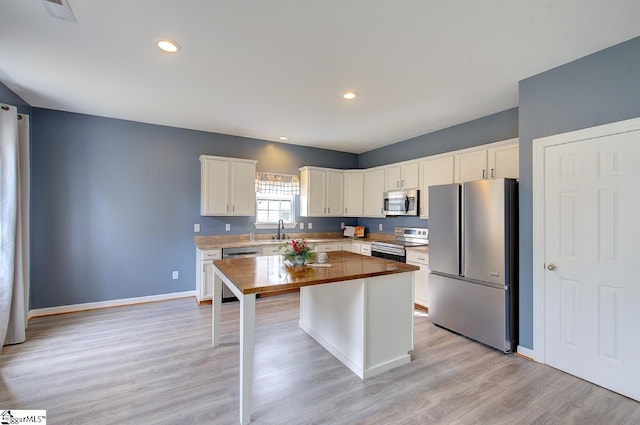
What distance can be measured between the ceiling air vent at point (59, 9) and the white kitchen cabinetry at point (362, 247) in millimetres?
4266

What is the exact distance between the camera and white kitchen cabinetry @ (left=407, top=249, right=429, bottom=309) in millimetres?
3787

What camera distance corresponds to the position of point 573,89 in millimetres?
2393

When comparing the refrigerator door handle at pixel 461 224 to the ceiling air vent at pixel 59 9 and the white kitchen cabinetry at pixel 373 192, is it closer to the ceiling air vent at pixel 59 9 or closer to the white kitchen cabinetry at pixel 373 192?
the white kitchen cabinetry at pixel 373 192

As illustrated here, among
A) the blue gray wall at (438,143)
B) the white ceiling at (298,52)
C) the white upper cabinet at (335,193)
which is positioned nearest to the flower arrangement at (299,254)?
the white ceiling at (298,52)

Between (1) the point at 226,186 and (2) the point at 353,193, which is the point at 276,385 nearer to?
(1) the point at 226,186

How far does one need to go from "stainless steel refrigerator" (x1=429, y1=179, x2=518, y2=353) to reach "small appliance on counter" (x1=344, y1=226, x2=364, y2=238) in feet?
7.18

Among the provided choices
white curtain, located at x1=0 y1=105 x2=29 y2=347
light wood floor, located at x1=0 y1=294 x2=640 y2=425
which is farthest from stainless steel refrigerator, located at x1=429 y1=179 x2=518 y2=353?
white curtain, located at x1=0 y1=105 x2=29 y2=347

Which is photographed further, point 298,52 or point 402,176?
point 402,176

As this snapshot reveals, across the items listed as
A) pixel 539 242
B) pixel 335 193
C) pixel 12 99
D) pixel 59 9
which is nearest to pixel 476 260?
pixel 539 242

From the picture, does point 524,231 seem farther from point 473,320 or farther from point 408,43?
point 408,43

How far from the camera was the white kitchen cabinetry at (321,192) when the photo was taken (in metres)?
5.21

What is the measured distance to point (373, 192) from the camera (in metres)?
5.24

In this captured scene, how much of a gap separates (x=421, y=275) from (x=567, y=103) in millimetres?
2452

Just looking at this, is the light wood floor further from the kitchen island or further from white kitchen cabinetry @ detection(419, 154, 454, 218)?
white kitchen cabinetry @ detection(419, 154, 454, 218)
